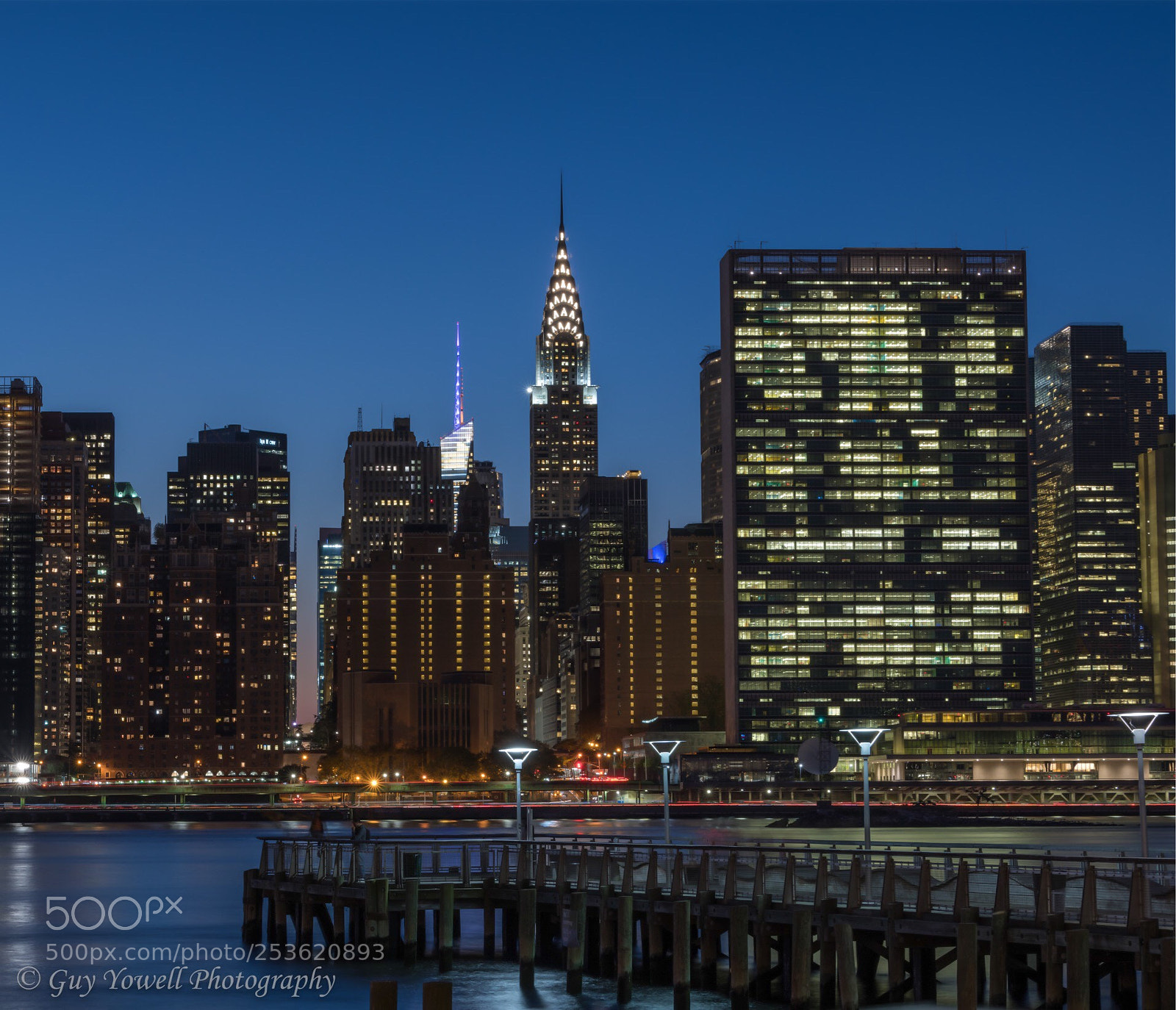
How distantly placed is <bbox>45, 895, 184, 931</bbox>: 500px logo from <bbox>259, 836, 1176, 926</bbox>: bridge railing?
2416 centimetres

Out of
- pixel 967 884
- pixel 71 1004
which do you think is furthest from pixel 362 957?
pixel 967 884

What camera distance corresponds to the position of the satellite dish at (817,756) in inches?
2486

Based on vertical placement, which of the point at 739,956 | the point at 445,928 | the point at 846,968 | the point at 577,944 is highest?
the point at 846,968

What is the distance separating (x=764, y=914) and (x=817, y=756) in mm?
13354

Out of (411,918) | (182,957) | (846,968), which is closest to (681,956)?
(846,968)

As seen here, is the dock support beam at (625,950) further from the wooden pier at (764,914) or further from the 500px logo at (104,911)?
the 500px logo at (104,911)

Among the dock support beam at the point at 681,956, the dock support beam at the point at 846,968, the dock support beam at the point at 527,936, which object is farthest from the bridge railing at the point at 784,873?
the dock support beam at the point at 846,968

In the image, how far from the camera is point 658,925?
5722 cm

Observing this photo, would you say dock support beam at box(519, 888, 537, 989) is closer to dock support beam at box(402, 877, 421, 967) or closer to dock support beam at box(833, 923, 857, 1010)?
dock support beam at box(402, 877, 421, 967)

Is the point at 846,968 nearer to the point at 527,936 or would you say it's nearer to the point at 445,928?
the point at 527,936

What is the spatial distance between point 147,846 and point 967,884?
14466 cm

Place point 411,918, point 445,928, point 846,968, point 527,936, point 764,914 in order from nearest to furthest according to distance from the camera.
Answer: point 846,968
point 764,914
point 527,936
point 445,928
point 411,918

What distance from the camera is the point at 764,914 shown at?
51.3m

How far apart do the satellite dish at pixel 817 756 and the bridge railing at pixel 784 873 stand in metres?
5.22
